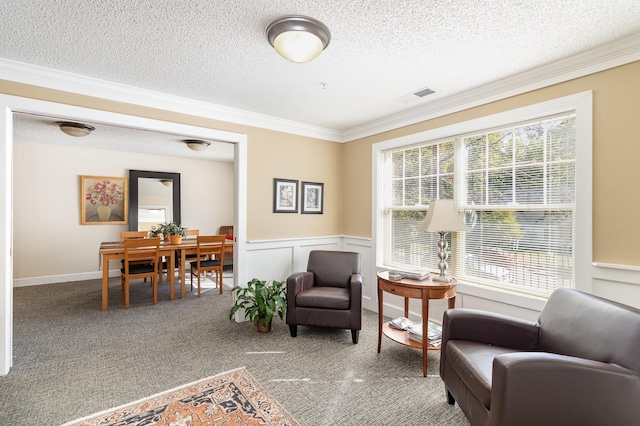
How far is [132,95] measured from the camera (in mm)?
2916

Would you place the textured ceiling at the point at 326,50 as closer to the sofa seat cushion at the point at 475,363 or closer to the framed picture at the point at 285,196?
the framed picture at the point at 285,196

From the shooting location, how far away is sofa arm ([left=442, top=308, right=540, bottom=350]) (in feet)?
6.32

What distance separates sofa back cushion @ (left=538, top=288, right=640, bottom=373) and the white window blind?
752 millimetres

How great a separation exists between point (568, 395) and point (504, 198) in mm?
1859

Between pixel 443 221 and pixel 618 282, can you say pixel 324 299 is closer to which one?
pixel 443 221

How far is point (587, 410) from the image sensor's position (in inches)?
52.1

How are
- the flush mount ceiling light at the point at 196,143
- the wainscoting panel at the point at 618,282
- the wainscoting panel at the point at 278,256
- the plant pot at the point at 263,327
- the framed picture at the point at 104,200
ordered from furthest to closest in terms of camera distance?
the framed picture at the point at 104,200
the flush mount ceiling light at the point at 196,143
the wainscoting panel at the point at 278,256
the plant pot at the point at 263,327
the wainscoting panel at the point at 618,282

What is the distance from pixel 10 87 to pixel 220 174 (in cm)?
464

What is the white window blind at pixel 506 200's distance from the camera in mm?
2477

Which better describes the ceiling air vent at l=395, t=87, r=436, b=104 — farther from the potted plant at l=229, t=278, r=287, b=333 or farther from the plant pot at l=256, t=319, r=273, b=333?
the plant pot at l=256, t=319, r=273, b=333

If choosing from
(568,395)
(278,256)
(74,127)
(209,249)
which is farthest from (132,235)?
(568,395)

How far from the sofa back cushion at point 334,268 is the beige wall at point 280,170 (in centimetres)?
67

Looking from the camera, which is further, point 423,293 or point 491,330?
point 423,293

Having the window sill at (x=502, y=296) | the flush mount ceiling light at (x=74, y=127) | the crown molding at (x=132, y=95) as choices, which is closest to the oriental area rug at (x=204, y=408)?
the window sill at (x=502, y=296)
